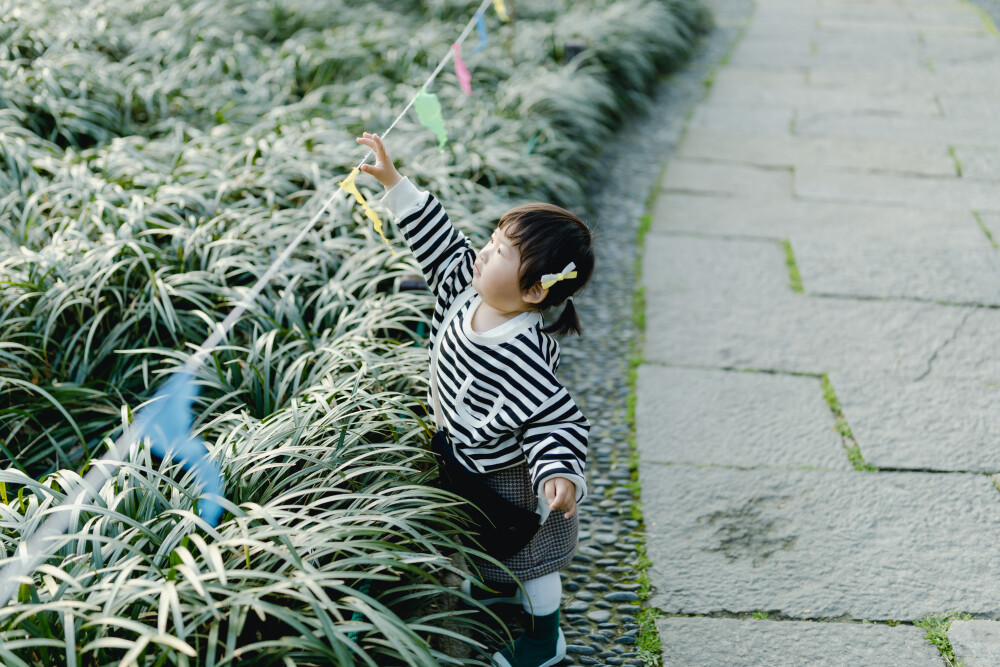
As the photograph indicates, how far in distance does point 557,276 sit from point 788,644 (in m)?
1.01

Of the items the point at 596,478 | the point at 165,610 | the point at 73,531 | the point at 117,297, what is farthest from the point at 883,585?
the point at 117,297

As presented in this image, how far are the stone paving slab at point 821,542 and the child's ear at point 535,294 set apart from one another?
0.86 m

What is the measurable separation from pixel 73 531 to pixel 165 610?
41cm

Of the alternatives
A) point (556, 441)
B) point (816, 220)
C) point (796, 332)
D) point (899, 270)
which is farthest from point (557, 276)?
point (816, 220)

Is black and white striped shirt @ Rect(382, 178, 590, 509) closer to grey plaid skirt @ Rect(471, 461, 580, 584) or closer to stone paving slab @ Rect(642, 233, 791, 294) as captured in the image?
grey plaid skirt @ Rect(471, 461, 580, 584)

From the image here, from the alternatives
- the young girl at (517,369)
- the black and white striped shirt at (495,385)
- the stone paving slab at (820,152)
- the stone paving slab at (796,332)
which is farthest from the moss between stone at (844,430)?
the stone paving slab at (820,152)

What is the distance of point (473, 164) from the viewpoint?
153 inches

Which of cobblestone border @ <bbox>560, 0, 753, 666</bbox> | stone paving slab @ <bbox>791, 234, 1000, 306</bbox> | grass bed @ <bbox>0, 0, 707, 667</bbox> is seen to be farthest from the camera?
stone paving slab @ <bbox>791, 234, 1000, 306</bbox>

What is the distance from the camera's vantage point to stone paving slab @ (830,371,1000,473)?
2631mm

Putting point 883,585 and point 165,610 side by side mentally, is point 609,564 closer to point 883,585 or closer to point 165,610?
point 883,585

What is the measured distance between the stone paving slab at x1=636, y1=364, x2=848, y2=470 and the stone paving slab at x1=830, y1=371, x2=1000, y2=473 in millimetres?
94

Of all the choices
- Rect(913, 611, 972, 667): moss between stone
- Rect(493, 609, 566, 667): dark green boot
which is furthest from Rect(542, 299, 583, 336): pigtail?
Rect(913, 611, 972, 667): moss between stone

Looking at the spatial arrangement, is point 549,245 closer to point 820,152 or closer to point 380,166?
point 380,166

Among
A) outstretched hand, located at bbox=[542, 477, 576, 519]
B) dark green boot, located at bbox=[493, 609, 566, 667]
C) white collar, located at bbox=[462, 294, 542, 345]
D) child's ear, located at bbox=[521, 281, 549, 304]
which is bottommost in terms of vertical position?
dark green boot, located at bbox=[493, 609, 566, 667]
